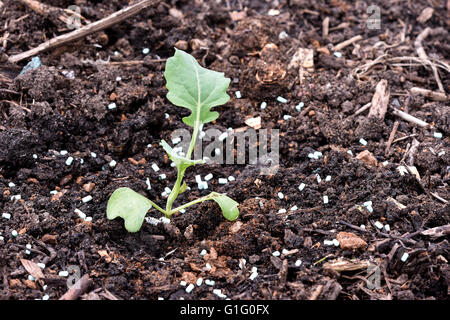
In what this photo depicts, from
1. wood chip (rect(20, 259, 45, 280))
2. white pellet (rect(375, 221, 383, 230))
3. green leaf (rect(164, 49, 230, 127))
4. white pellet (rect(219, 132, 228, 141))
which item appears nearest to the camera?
wood chip (rect(20, 259, 45, 280))

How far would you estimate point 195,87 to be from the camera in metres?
2.57

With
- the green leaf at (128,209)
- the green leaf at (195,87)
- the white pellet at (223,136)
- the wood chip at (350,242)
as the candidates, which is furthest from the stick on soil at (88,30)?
the wood chip at (350,242)

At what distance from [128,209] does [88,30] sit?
1322 mm

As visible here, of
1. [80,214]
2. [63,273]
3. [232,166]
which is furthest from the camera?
[232,166]

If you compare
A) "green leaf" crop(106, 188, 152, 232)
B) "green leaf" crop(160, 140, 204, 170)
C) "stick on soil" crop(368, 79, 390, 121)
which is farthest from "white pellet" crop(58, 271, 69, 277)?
"stick on soil" crop(368, 79, 390, 121)

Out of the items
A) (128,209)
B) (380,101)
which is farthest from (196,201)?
(380,101)

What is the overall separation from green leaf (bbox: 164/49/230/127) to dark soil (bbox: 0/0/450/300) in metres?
0.38

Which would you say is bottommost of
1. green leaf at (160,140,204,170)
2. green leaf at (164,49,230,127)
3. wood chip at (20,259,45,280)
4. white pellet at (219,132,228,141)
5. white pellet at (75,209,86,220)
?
wood chip at (20,259,45,280)

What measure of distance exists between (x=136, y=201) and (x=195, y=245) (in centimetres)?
35

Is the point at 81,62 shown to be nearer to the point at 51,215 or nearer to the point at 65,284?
the point at 51,215

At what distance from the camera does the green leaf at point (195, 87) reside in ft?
8.32

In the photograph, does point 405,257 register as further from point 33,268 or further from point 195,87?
point 33,268

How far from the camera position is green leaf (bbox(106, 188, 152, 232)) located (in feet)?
7.42

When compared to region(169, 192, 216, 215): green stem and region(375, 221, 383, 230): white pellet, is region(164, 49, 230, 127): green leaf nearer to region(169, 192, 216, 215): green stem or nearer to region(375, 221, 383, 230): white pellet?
region(169, 192, 216, 215): green stem
